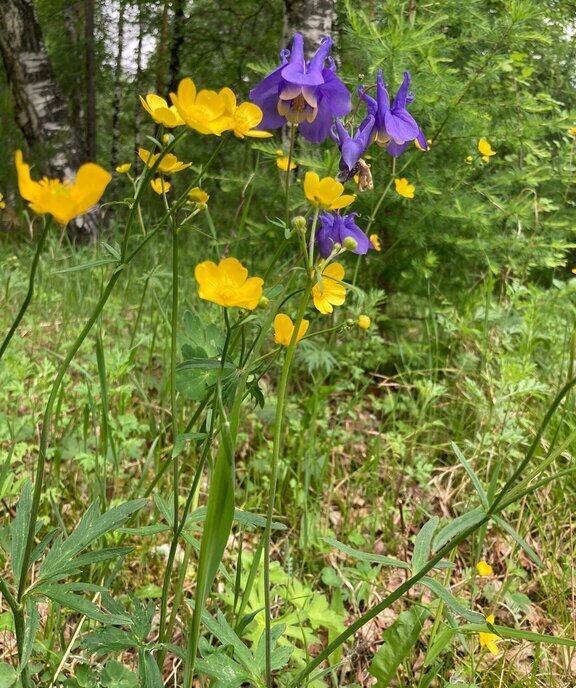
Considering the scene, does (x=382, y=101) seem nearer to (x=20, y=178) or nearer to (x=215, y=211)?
(x=20, y=178)

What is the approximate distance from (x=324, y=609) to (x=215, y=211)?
17.9 feet

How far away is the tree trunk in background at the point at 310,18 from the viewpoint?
9.64 feet

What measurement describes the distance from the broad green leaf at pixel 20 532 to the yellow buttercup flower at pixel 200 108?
→ 0.59 metres

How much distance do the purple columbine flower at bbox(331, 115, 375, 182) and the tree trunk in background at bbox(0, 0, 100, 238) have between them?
4443 mm

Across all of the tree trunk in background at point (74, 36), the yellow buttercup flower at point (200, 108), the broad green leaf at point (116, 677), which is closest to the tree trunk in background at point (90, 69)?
the tree trunk in background at point (74, 36)

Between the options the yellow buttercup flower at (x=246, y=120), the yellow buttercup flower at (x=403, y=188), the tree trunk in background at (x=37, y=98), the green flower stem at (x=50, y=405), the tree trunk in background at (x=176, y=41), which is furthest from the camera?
the tree trunk in background at (x=176, y=41)

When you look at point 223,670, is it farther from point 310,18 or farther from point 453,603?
point 310,18

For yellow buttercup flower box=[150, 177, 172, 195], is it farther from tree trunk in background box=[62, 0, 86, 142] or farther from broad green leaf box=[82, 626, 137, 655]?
tree trunk in background box=[62, 0, 86, 142]

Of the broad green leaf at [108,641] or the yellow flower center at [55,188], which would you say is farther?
the broad green leaf at [108,641]

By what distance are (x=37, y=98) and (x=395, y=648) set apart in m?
5.53

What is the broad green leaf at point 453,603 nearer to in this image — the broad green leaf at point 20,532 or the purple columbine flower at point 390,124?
the broad green leaf at point 20,532

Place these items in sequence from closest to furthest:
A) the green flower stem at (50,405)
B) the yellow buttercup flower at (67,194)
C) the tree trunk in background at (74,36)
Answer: the yellow buttercup flower at (67,194) < the green flower stem at (50,405) < the tree trunk in background at (74,36)

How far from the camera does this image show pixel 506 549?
5.52 feet

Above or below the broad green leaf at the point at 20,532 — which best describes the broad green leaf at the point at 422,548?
below
